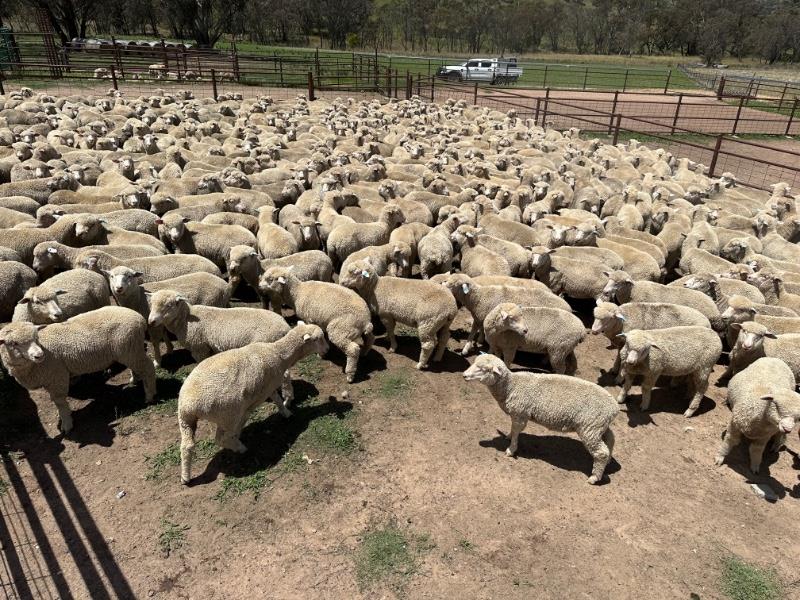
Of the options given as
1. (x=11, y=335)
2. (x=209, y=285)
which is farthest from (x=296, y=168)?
(x=11, y=335)

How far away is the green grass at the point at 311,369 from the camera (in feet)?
26.1

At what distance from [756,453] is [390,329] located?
17.2 feet

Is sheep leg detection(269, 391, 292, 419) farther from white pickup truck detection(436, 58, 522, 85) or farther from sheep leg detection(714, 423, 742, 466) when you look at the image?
white pickup truck detection(436, 58, 522, 85)

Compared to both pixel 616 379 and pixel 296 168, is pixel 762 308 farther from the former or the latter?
pixel 296 168

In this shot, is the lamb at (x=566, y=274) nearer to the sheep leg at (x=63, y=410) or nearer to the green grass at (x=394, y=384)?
the green grass at (x=394, y=384)

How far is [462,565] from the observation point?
514 cm

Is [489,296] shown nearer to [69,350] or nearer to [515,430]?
[515,430]

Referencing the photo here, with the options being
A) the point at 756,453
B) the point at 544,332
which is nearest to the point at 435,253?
the point at 544,332

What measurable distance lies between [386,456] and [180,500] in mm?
2380

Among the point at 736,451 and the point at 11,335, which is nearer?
the point at 11,335

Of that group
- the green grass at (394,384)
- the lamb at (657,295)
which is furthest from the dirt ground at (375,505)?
the lamb at (657,295)

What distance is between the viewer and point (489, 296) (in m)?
8.41

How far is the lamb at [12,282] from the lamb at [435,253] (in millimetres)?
6691

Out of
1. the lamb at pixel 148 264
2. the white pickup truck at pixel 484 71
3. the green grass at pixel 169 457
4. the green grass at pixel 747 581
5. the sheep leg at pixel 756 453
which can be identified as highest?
the white pickup truck at pixel 484 71
